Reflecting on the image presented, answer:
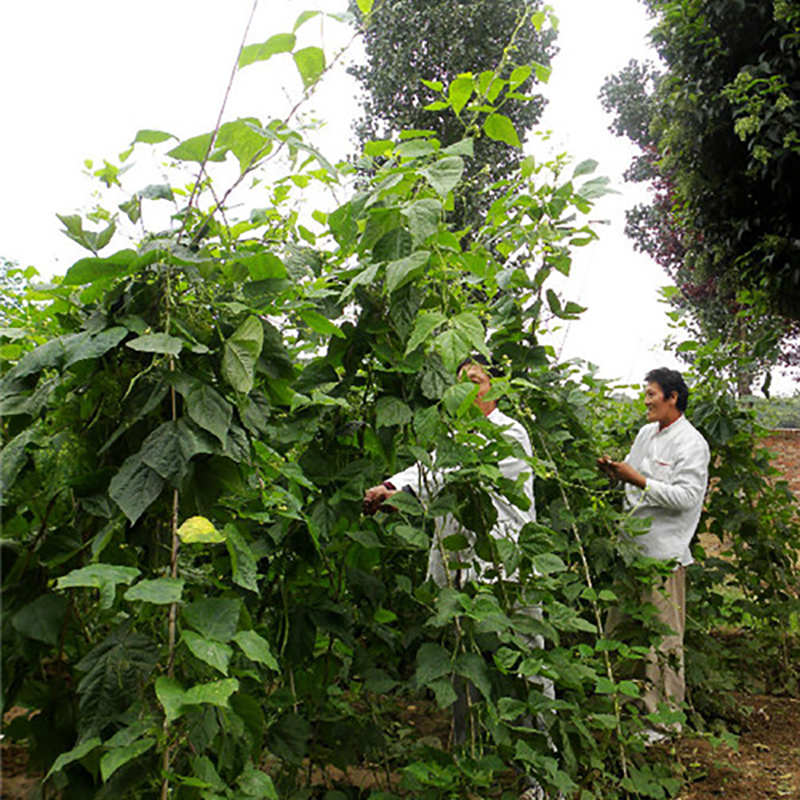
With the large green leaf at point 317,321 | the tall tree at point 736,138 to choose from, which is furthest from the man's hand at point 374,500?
the tall tree at point 736,138

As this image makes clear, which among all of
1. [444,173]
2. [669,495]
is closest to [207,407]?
[444,173]

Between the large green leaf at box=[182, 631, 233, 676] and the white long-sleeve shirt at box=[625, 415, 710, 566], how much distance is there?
2.59 metres

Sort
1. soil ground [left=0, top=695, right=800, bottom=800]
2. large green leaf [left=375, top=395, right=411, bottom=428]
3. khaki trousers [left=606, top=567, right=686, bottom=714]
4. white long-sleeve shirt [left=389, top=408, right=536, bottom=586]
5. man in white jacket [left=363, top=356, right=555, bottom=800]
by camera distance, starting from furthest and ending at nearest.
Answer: khaki trousers [left=606, top=567, right=686, bottom=714] → soil ground [left=0, top=695, right=800, bottom=800] → white long-sleeve shirt [left=389, top=408, right=536, bottom=586] → man in white jacket [left=363, top=356, right=555, bottom=800] → large green leaf [left=375, top=395, right=411, bottom=428]

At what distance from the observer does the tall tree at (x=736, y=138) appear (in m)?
4.51

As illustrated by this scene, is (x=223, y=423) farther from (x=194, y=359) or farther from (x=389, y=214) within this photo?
(x=389, y=214)

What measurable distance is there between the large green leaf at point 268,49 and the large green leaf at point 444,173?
1.09 feet

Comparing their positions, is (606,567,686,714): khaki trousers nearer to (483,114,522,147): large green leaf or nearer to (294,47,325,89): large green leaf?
(483,114,522,147): large green leaf

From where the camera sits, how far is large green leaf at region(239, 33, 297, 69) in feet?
4.11

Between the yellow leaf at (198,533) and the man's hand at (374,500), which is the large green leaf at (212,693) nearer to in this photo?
the yellow leaf at (198,533)

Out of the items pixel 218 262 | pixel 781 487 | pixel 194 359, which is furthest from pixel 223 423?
pixel 781 487

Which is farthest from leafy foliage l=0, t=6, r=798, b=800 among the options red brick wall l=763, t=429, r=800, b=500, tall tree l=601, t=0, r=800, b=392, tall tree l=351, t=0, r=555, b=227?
tall tree l=351, t=0, r=555, b=227

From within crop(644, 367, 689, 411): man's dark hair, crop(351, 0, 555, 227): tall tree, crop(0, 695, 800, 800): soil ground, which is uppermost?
crop(351, 0, 555, 227): tall tree

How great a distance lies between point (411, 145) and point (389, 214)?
153mm

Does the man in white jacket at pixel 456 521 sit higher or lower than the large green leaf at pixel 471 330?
lower
